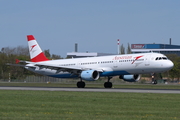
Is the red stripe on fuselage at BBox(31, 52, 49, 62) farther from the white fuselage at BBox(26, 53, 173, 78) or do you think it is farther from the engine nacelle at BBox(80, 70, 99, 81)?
the engine nacelle at BBox(80, 70, 99, 81)

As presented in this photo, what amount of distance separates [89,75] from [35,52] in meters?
16.5

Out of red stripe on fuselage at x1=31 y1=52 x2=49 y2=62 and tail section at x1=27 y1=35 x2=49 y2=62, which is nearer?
red stripe on fuselage at x1=31 y1=52 x2=49 y2=62

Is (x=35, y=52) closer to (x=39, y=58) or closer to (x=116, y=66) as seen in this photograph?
(x=39, y=58)

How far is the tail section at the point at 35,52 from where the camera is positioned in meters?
65.8

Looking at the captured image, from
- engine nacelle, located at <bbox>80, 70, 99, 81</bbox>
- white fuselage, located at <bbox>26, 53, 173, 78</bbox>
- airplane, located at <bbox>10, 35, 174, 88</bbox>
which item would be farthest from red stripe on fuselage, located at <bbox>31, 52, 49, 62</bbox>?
engine nacelle, located at <bbox>80, 70, 99, 81</bbox>

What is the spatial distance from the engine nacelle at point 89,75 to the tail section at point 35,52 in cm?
1390

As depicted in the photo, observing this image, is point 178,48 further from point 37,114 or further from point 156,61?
point 37,114

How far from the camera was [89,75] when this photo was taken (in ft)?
172

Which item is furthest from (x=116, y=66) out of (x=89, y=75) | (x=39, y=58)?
(x=39, y=58)

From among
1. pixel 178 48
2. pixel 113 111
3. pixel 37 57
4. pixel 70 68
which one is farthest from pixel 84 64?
Result: pixel 178 48

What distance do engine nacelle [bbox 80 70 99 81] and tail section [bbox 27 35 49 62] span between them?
13903 mm

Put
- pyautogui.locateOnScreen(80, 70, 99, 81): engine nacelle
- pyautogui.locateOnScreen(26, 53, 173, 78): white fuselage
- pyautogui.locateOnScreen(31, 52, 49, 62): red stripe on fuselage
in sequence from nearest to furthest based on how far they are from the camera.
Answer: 1. pyautogui.locateOnScreen(26, 53, 173, 78): white fuselage
2. pyautogui.locateOnScreen(80, 70, 99, 81): engine nacelle
3. pyautogui.locateOnScreen(31, 52, 49, 62): red stripe on fuselage

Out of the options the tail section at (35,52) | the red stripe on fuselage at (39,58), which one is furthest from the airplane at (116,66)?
the tail section at (35,52)

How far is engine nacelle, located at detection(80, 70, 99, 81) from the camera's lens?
52469mm
